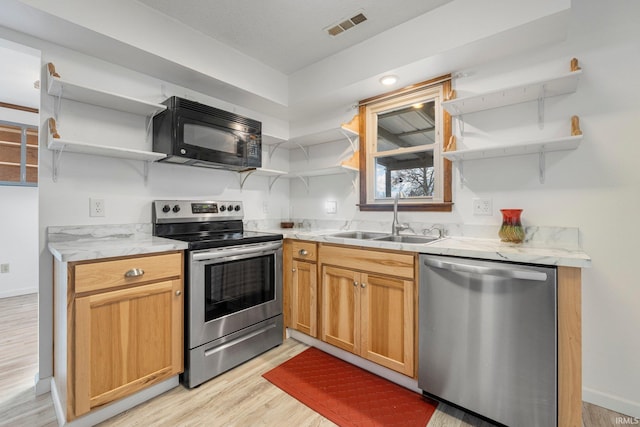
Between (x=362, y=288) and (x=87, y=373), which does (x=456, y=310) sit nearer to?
(x=362, y=288)

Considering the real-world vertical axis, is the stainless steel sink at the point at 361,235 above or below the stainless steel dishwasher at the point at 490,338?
above

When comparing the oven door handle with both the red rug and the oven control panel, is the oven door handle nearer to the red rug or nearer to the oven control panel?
the oven control panel

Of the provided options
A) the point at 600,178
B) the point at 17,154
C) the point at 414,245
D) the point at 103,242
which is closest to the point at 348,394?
the point at 414,245

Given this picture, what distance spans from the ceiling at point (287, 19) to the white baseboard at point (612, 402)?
100 inches

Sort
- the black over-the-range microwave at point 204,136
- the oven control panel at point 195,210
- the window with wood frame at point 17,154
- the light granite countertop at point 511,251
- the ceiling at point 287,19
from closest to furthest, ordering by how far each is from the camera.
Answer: the light granite countertop at point 511,251
the ceiling at point 287,19
the black over-the-range microwave at point 204,136
the oven control panel at point 195,210
the window with wood frame at point 17,154

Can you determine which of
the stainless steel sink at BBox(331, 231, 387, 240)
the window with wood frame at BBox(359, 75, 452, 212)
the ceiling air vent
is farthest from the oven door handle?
the ceiling air vent

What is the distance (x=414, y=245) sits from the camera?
1.68 m

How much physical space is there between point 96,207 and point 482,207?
106 inches

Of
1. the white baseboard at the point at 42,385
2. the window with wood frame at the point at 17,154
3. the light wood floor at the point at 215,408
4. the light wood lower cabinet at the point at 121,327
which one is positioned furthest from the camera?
the window with wood frame at the point at 17,154

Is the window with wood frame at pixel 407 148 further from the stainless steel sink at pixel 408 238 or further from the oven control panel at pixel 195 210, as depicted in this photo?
the oven control panel at pixel 195 210

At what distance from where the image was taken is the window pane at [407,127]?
7.52 ft

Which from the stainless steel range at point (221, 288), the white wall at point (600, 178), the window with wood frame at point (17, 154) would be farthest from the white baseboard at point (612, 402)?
the window with wood frame at point (17, 154)

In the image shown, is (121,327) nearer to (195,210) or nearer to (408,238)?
(195,210)

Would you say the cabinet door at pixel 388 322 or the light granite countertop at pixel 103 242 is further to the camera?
the cabinet door at pixel 388 322
